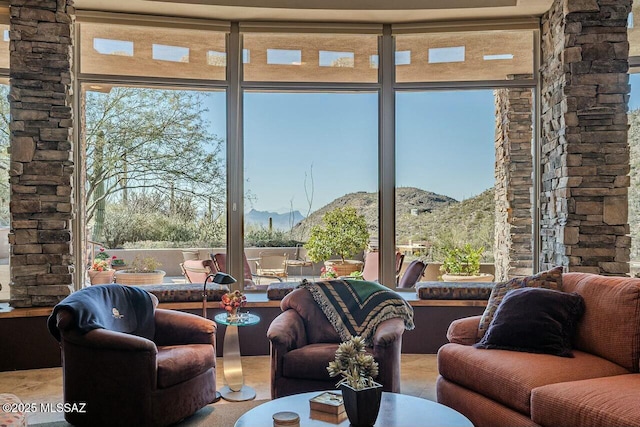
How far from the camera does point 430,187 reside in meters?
5.49

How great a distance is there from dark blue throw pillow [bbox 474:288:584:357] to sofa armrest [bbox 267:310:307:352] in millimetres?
1208

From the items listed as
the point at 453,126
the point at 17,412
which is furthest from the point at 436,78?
the point at 17,412

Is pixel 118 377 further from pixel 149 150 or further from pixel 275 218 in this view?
pixel 149 150

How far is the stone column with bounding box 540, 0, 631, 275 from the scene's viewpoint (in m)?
4.55

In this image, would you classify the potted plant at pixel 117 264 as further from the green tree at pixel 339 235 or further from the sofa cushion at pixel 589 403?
the sofa cushion at pixel 589 403

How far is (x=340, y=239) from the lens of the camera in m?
5.59

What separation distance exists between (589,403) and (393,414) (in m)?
0.91

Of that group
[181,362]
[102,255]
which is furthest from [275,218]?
[181,362]

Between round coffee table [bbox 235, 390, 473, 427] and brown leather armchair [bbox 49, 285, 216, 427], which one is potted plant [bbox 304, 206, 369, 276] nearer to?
brown leather armchair [bbox 49, 285, 216, 427]

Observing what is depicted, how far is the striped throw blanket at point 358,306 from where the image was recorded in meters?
3.69

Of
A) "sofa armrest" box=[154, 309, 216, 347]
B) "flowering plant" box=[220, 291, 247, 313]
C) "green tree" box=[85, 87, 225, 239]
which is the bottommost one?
"sofa armrest" box=[154, 309, 216, 347]

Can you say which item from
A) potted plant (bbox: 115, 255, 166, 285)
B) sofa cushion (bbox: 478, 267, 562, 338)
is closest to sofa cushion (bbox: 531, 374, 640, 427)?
sofa cushion (bbox: 478, 267, 562, 338)

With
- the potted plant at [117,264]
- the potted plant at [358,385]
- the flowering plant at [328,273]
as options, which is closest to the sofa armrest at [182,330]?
the potted plant at [358,385]

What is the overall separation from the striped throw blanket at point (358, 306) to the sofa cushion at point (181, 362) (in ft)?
2.97
